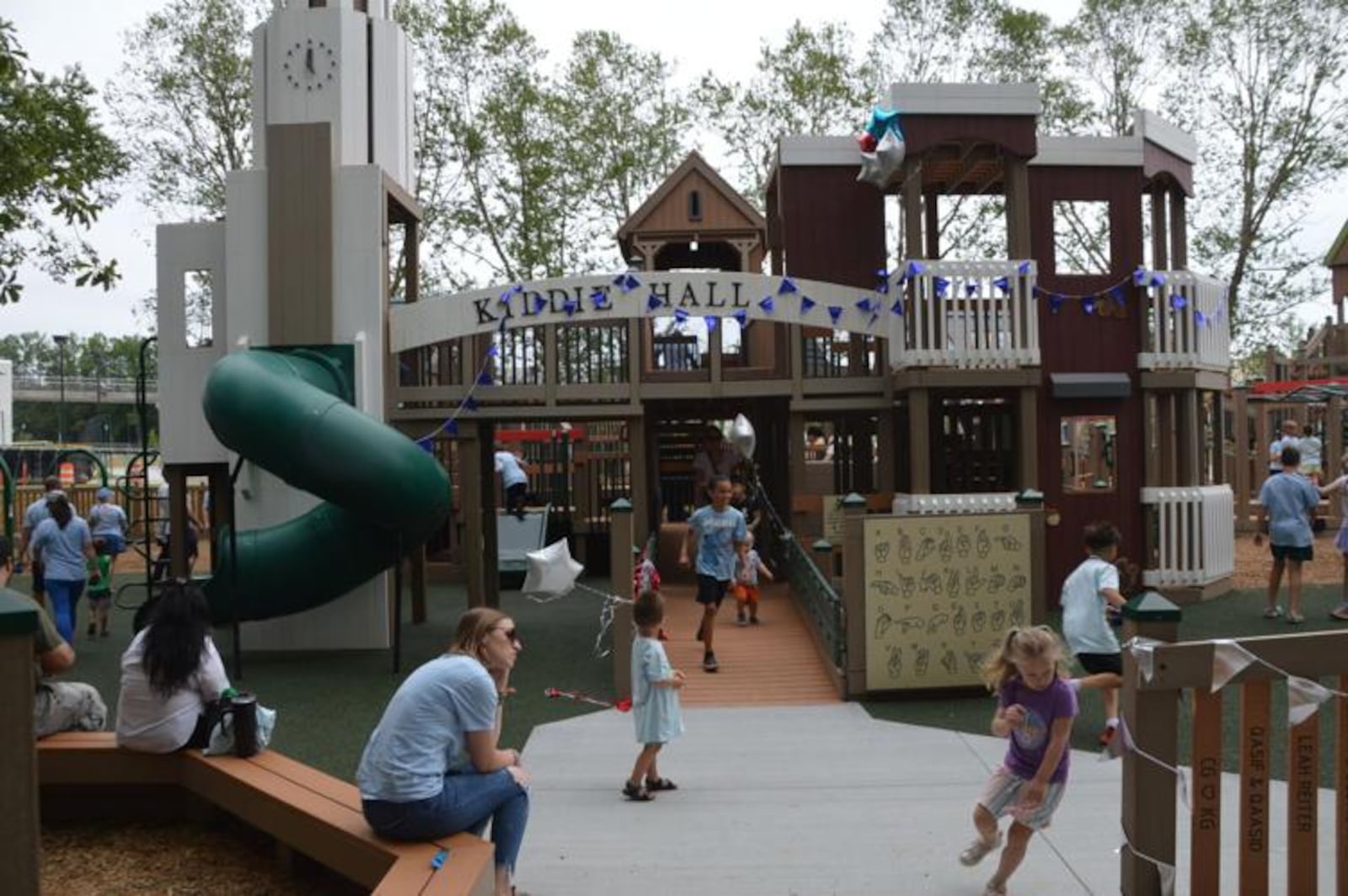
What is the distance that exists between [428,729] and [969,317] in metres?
10.5

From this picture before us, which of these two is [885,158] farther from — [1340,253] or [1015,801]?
[1340,253]

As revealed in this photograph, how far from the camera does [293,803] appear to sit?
15.5ft

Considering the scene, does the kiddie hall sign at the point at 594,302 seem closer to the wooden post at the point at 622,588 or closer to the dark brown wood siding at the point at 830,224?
the dark brown wood siding at the point at 830,224

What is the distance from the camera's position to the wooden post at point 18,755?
10.9 ft

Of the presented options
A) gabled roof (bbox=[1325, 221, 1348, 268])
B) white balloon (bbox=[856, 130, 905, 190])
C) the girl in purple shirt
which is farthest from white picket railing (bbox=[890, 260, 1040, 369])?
gabled roof (bbox=[1325, 221, 1348, 268])

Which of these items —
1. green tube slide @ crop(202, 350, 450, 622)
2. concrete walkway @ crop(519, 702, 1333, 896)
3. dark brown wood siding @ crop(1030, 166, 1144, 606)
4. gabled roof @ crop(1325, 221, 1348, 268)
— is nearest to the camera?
concrete walkway @ crop(519, 702, 1333, 896)

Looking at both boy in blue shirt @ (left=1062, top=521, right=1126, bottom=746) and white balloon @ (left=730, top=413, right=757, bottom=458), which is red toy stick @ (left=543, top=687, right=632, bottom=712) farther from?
white balloon @ (left=730, top=413, right=757, bottom=458)

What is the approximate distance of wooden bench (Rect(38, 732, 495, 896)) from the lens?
391 cm

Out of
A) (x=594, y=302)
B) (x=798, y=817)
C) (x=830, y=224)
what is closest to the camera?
(x=798, y=817)

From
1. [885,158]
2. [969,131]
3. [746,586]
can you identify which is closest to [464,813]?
[746,586]

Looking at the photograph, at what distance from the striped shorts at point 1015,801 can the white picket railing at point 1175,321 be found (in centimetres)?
1029

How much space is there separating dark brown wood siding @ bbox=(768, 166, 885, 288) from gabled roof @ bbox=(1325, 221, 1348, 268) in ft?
69.5

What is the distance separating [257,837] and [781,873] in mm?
2549

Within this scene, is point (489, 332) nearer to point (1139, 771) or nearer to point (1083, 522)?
point (1083, 522)
